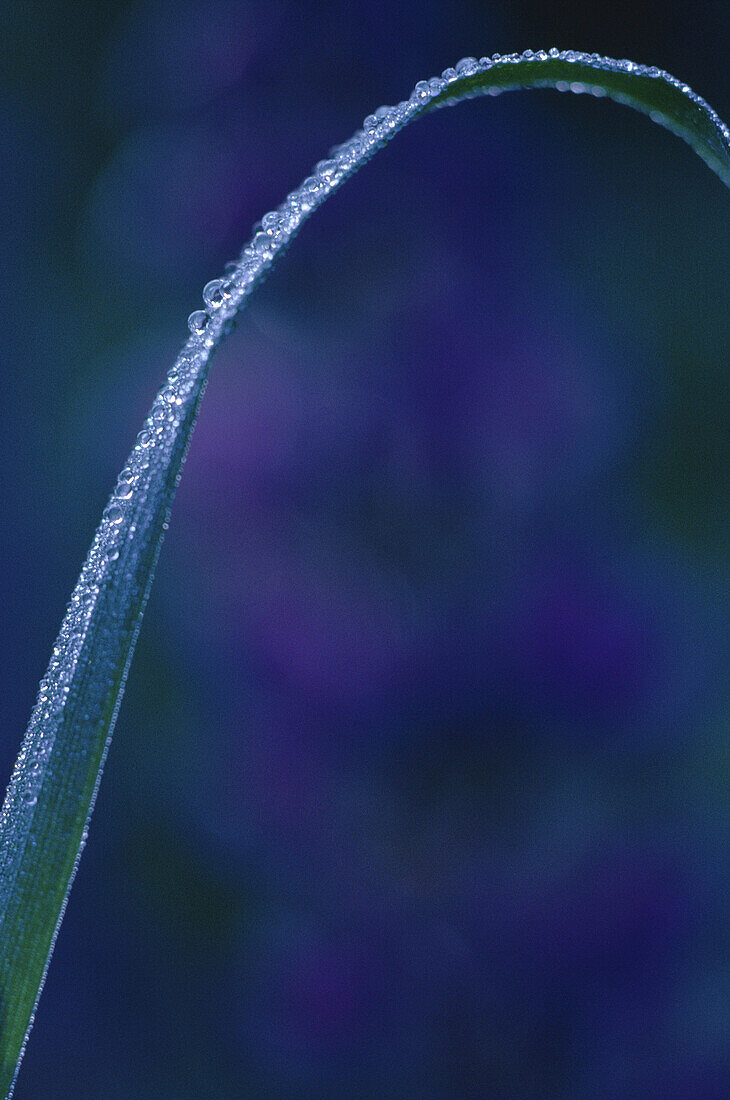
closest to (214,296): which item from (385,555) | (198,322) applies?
(198,322)

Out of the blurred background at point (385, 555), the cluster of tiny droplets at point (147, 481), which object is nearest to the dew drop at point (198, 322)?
the cluster of tiny droplets at point (147, 481)

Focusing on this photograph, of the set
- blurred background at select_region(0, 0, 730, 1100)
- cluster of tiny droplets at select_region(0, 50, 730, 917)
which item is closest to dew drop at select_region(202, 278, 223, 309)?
cluster of tiny droplets at select_region(0, 50, 730, 917)

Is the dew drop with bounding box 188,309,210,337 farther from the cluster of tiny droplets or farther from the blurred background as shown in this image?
the blurred background

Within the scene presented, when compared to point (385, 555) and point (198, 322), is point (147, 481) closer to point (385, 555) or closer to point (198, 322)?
point (198, 322)

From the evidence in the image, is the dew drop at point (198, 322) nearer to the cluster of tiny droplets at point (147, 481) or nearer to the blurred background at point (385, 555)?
the cluster of tiny droplets at point (147, 481)

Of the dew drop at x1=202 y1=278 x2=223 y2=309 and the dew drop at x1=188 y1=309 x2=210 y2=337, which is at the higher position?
the dew drop at x1=202 y1=278 x2=223 y2=309

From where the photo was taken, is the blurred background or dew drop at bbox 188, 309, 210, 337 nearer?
dew drop at bbox 188, 309, 210, 337

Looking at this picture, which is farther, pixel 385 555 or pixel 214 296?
pixel 385 555

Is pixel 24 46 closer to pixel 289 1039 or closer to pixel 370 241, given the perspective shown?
pixel 370 241
